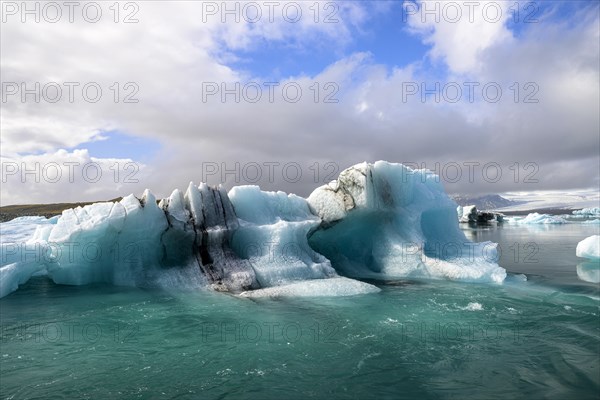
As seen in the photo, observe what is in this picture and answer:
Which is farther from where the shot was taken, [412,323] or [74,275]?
[74,275]

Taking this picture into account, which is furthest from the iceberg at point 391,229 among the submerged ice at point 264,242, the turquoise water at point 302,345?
the turquoise water at point 302,345

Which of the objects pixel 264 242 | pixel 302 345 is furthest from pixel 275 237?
pixel 302 345

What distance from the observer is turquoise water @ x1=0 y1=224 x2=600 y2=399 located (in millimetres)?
6137

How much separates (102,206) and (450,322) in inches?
456

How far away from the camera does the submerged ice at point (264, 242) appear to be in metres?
13.8

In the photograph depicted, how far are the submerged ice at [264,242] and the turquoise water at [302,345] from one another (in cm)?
149

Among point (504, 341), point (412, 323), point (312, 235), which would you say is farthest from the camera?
point (312, 235)

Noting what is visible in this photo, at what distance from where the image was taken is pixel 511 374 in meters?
6.48

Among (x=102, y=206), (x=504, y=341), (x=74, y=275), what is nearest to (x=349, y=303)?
(x=504, y=341)

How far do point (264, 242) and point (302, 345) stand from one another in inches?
292

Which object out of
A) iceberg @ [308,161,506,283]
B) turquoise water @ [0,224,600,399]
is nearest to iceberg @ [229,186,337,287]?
iceberg @ [308,161,506,283]

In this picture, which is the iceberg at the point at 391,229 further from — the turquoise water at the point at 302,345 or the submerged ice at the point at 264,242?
the turquoise water at the point at 302,345

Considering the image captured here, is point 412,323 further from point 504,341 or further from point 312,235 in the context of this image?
point 312,235

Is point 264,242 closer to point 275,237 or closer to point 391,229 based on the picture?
point 275,237
